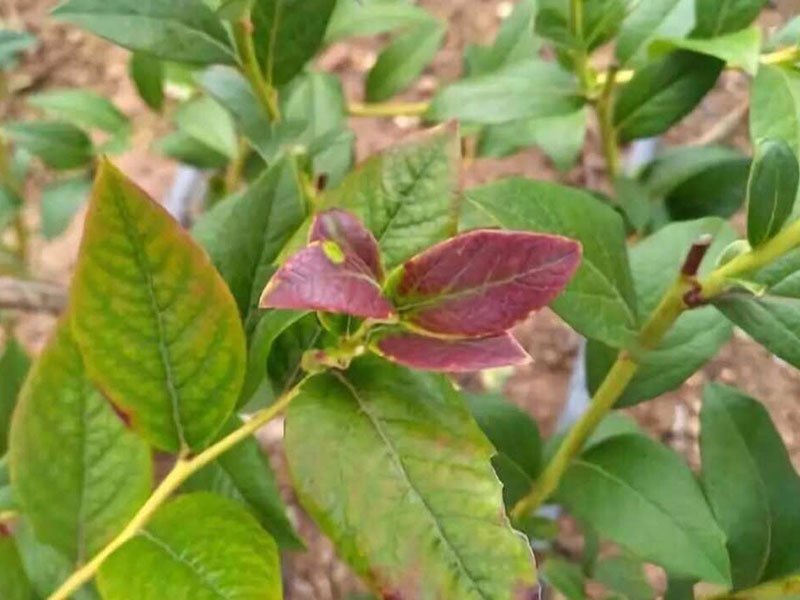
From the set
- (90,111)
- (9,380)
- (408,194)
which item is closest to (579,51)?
(408,194)

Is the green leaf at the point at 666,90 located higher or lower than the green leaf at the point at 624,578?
higher

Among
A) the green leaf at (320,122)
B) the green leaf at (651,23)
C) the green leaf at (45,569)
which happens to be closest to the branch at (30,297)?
the green leaf at (320,122)

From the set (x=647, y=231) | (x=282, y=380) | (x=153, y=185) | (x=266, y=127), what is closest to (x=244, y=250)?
(x=282, y=380)

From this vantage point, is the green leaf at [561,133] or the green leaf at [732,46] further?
the green leaf at [561,133]

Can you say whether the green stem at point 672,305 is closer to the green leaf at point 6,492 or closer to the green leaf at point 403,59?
the green leaf at point 6,492

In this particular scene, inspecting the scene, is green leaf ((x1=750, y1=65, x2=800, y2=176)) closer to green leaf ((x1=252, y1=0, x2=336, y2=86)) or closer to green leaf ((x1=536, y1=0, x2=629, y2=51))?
green leaf ((x1=536, y1=0, x2=629, y2=51))

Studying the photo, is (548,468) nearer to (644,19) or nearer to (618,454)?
(618,454)
